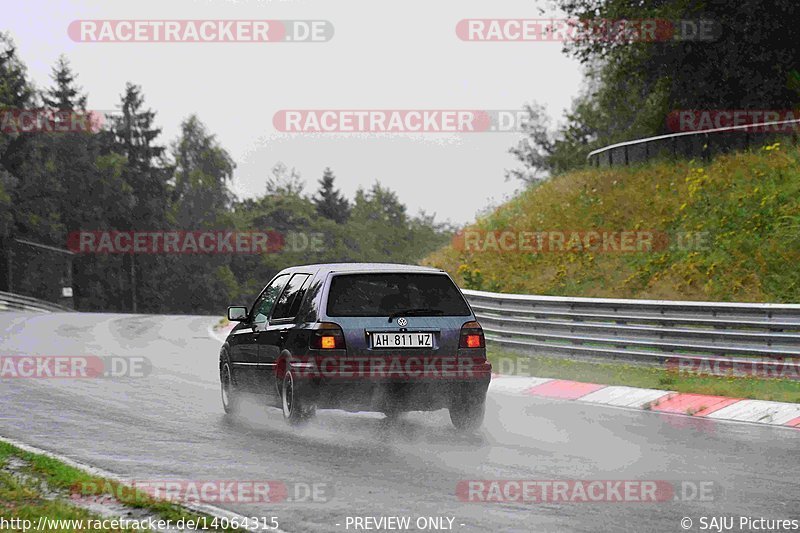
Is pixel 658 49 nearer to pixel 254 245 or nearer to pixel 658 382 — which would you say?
pixel 658 382

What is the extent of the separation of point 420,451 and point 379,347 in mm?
1383

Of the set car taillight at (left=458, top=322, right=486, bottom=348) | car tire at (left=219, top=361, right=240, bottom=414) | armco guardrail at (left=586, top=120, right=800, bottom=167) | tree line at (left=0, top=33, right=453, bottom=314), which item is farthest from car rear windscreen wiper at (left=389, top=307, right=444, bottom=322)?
tree line at (left=0, top=33, right=453, bottom=314)

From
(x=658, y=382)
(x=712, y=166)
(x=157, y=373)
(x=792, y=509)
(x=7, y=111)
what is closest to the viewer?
(x=792, y=509)

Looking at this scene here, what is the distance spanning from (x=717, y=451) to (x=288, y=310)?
4334mm

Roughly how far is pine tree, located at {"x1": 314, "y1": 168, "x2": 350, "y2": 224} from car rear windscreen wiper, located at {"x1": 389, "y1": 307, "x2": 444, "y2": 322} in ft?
441

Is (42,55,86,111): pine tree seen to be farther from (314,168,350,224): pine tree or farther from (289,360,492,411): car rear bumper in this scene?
(289,360,492,411): car rear bumper

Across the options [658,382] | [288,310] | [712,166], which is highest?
[712,166]

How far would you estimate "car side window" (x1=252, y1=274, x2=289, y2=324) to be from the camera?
12688 millimetres

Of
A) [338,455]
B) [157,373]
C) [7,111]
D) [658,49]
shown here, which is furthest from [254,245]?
[338,455]

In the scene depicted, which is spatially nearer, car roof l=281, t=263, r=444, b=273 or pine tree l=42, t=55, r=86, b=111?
car roof l=281, t=263, r=444, b=273

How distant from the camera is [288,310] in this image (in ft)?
39.6

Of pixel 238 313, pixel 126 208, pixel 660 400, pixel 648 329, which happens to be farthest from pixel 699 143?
pixel 126 208

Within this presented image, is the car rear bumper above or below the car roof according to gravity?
below

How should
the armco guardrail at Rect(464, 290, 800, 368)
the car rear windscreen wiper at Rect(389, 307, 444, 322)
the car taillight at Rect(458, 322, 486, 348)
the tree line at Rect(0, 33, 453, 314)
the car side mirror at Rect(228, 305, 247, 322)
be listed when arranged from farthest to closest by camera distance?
the tree line at Rect(0, 33, 453, 314) < the armco guardrail at Rect(464, 290, 800, 368) < the car side mirror at Rect(228, 305, 247, 322) < the car taillight at Rect(458, 322, 486, 348) < the car rear windscreen wiper at Rect(389, 307, 444, 322)
